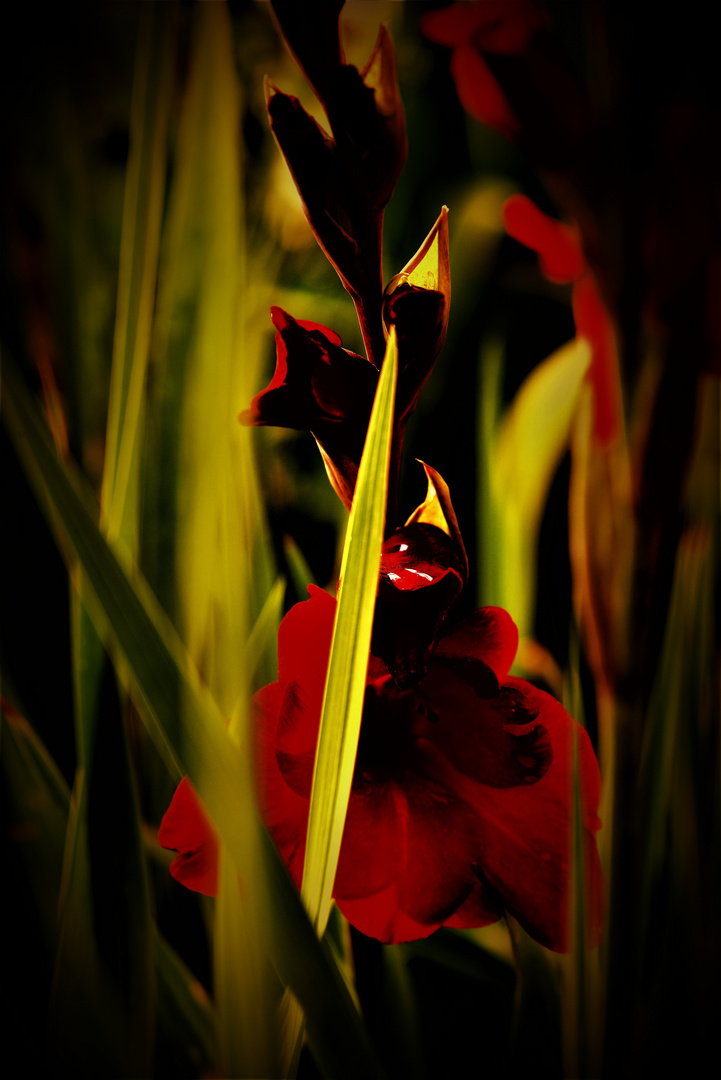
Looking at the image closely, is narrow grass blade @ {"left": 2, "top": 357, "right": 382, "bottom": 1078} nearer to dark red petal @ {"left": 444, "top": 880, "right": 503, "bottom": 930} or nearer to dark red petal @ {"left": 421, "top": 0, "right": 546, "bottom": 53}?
dark red petal @ {"left": 444, "top": 880, "right": 503, "bottom": 930}

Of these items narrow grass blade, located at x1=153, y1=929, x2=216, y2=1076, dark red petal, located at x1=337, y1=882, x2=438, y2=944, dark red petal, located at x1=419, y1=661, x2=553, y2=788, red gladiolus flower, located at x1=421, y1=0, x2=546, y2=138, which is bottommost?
narrow grass blade, located at x1=153, y1=929, x2=216, y2=1076

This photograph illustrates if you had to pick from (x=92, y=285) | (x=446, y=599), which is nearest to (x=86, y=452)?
(x=92, y=285)

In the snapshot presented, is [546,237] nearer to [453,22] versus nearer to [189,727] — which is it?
[453,22]

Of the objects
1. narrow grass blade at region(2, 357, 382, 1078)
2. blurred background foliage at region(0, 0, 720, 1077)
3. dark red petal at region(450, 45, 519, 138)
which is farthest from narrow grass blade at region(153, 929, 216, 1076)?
dark red petal at region(450, 45, 519, 138)

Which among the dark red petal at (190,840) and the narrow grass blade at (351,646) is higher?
the narrow grass blade at (351,646)

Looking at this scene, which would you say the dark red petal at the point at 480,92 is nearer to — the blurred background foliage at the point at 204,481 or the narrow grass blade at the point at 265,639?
the blurred background foliage at the point at 204,481

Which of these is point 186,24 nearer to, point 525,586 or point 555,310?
point 555,310

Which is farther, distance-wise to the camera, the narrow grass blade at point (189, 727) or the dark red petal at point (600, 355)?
the dark red petal at point (600, 355)

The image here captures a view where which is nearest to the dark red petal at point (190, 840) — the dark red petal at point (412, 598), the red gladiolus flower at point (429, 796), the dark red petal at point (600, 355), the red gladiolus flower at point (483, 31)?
the red gladiolus flower at point (429, 796)
